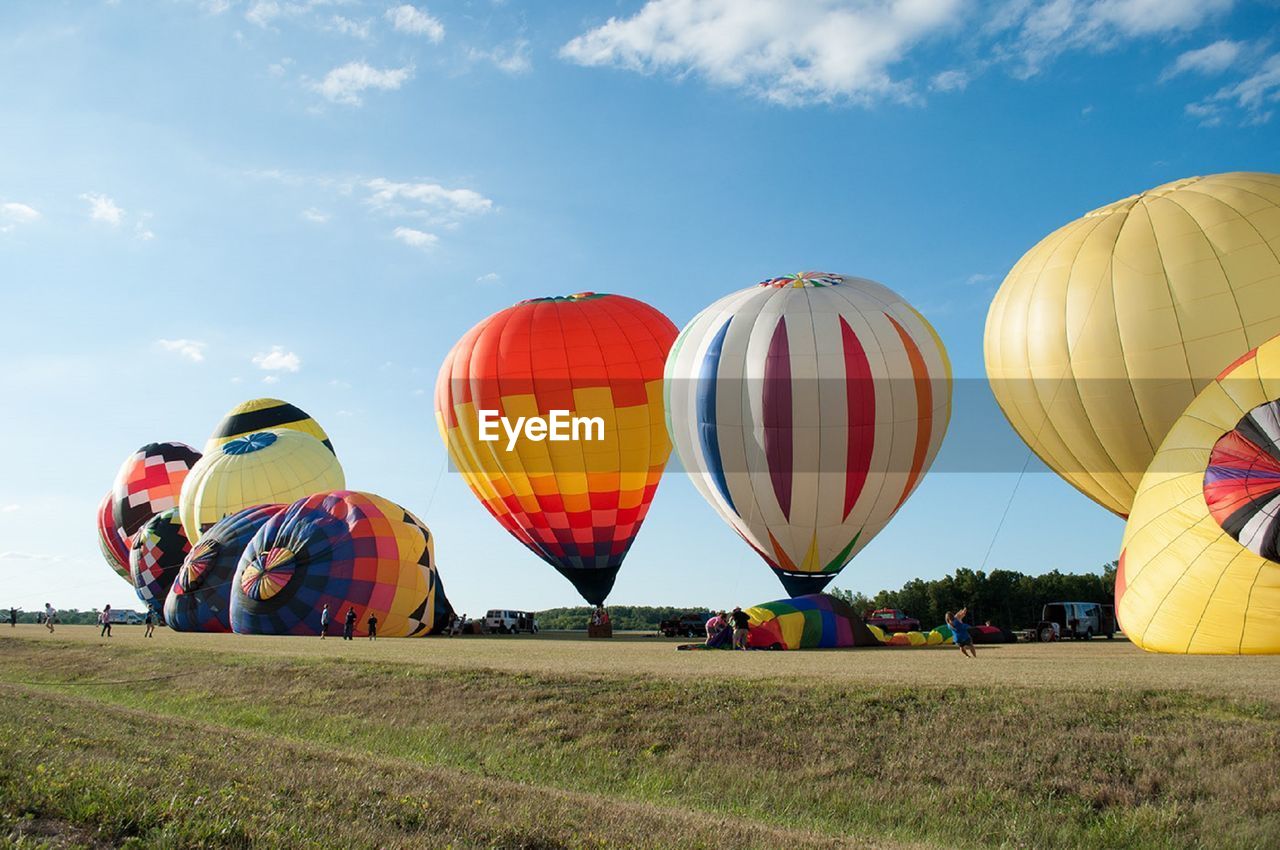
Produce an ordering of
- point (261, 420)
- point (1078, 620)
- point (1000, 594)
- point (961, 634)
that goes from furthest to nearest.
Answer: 1. point (1000, 594)
2. point (261, 420)
3. point (1078, 620)
4. point (961, 634)

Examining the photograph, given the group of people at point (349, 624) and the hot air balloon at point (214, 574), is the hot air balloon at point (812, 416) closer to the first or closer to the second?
the group of people at point (349, 624)

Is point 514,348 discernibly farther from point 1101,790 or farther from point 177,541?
point 1101,790

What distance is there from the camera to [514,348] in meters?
31.3

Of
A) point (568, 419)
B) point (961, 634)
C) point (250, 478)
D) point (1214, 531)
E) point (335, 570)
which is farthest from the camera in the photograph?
point (250, 478)

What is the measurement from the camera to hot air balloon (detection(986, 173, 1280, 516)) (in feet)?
69.5

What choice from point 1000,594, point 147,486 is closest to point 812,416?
point 147,486

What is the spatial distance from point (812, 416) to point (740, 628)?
A: 21.9 ft

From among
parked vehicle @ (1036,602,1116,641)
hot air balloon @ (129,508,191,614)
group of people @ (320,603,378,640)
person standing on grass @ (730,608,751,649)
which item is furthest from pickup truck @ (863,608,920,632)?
hot air balloon @ (129,508,191,614)

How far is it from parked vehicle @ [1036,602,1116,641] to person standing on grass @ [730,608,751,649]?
1209 centimetres

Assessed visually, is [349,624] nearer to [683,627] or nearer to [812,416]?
[812,416]

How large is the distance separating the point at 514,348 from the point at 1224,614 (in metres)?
20.2

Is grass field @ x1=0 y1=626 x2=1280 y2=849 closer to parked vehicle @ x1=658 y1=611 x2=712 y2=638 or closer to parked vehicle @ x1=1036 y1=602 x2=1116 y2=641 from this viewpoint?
parked vehicle @ x1=1036 y1=602 x2=1116 y2=641

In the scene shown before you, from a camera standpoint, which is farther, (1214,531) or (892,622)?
(892,622)

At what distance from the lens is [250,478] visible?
37.7m
